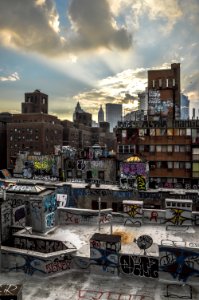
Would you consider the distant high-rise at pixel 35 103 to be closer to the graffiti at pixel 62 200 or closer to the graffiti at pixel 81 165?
the graffiti at pixel 81 165

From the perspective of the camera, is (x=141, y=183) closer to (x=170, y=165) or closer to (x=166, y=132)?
(x=170, y=165)

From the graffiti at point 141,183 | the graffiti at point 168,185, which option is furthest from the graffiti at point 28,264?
the graffiti at point 168,185

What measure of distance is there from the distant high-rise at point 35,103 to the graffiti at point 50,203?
159m

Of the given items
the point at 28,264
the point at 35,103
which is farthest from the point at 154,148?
the point at 35,103

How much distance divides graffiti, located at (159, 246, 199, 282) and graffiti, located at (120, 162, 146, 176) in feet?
122

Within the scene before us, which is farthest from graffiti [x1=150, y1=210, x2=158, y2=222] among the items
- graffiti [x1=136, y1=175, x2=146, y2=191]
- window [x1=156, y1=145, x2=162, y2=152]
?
window [x1=156, y1=145, x2=162, y2=152]

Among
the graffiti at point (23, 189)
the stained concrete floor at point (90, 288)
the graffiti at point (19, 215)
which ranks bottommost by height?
the stained concrete floor at point (90, 288)

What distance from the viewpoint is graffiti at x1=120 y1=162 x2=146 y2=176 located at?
182 feet

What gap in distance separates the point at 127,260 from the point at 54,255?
4875 mm

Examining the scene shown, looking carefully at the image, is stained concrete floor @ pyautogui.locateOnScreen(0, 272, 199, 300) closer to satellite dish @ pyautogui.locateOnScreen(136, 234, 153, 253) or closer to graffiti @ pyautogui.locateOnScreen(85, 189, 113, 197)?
satellite dish @ pyautogui.locateOnScreen(136, 234, 153, 253)

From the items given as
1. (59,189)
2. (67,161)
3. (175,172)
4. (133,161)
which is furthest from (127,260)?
(67,161)

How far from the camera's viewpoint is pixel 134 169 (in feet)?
184

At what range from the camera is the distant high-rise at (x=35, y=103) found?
181 metres

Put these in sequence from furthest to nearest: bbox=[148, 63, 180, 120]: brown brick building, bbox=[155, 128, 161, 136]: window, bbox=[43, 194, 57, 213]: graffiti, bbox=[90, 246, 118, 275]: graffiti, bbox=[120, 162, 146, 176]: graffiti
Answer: bbox=[148, 63, 180, 120]: brown brick building
bbox=[155, 128, 161, 136]: window
bbox=[120, 162, 146, 176]: graffiti
bbox=[43, 194, 57, 213]: graffiti
bbox=[90, 246, 118, 275]: graffiti
